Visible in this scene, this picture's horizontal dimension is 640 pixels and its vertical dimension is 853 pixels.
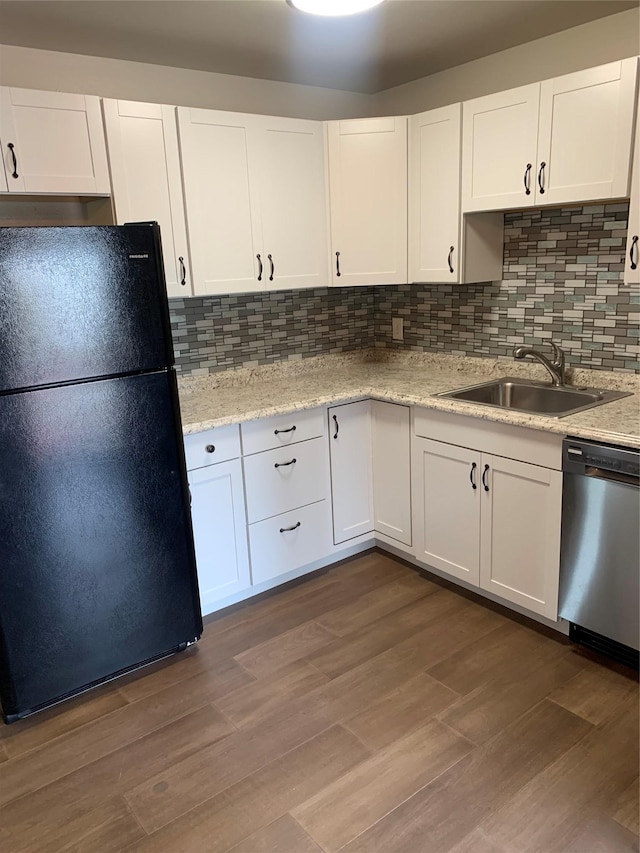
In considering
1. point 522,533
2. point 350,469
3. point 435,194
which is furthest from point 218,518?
point 435,194

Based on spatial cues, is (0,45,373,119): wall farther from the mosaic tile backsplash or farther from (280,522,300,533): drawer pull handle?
(280,522,300,533): drawer pull handle

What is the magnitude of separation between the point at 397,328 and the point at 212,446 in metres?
1.57

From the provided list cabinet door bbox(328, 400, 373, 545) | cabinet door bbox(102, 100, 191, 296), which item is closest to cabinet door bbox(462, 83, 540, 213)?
cabinet door bbox(328, 400, 373, 545)

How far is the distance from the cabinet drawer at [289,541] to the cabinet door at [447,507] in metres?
0.46

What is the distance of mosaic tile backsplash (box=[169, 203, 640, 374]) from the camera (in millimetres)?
2686

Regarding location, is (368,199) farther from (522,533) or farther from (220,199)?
(522,533)

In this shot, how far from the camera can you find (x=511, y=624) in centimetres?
263

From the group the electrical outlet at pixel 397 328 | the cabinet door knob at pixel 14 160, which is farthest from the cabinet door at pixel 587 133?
the cabinet door knob at pixel 14 160

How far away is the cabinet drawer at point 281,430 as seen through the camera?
107 inches

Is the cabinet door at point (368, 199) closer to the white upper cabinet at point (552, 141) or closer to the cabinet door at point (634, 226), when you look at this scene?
the white upper cabinet at point (552, 141)

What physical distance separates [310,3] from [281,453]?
1.70 metres

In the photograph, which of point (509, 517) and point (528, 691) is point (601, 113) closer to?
point (509, 517)

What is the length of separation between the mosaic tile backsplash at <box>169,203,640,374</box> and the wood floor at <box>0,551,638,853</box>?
1.30 m

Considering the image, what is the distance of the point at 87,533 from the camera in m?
2.19
